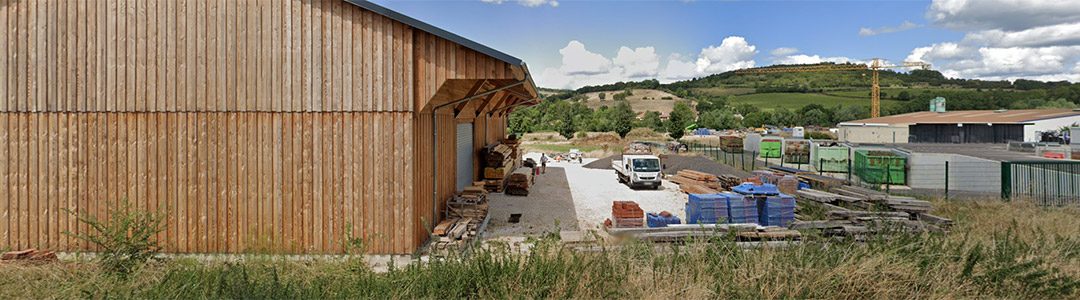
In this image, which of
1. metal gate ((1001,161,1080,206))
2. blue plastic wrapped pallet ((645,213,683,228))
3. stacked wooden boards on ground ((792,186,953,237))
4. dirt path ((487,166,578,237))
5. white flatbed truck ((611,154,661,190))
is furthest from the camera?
white flatbed truck ((611,154,661,190))

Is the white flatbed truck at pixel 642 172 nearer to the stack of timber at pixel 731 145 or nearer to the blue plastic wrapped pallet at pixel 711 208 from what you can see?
the blue plastic wrapped pallet at pixel 711 208

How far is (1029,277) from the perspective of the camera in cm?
693

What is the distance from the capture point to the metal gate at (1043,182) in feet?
47.9

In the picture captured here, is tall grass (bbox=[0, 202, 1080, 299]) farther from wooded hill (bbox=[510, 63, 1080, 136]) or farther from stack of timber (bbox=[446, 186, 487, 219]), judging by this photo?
wooded hill (bbox=[510, 63, 1080, 136])

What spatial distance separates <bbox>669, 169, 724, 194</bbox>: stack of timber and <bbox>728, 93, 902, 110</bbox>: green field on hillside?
127 m

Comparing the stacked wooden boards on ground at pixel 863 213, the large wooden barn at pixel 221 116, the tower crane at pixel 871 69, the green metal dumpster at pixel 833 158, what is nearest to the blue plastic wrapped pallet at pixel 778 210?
the stacked wooden boards on ground at pixel 863 213

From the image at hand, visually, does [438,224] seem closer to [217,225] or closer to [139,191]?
[217,225]

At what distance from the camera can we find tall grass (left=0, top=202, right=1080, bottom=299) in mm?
6508

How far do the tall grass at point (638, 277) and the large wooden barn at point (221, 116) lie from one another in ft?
8.67

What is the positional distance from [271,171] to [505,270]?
5953 millimetres

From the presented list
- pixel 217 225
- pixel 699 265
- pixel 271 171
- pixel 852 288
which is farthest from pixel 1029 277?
pixel 217 225

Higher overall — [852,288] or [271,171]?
[271,171]

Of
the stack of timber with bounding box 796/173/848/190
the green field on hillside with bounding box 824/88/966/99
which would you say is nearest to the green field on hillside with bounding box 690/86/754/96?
the green field on hillside with bounding box 824/88/966/99

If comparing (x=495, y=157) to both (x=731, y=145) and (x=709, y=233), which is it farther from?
(x=731, y=145)
